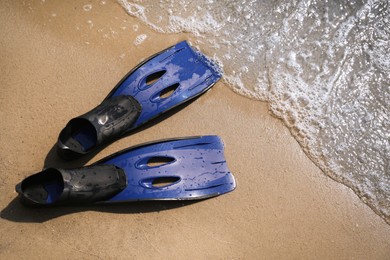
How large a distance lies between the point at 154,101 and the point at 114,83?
24cm

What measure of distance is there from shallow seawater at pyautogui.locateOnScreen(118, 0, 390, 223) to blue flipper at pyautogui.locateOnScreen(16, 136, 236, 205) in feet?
1.47

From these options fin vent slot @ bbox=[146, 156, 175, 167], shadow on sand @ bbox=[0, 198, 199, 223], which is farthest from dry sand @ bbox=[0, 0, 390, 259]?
fin vent slot @ bbox=[146, 156, 175, 167]

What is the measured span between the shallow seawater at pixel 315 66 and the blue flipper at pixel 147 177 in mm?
448

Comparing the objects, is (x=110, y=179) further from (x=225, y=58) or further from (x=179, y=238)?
(x=225, y=58)

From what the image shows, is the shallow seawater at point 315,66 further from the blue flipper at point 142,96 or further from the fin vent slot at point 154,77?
the fin vent slot at point 154,77

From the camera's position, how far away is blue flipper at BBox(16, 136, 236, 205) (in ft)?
6.26

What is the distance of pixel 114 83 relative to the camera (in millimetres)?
2221

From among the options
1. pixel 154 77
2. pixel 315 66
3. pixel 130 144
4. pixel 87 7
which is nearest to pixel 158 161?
pixel 130 144

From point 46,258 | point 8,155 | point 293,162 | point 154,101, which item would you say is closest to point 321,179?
point 293,162

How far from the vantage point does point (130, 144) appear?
214 centimetres

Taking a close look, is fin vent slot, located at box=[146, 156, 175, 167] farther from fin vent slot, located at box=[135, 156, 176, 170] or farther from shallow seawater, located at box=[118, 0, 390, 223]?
shallow seawater, located at box=[118, 0, 390, 223]

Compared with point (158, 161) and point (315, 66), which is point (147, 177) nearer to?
point (158, 161)

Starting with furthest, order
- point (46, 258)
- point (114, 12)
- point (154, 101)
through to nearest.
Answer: point (114, 12), point (154, 101), point (46, 258)

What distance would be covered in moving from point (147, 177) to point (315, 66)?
114 cm
